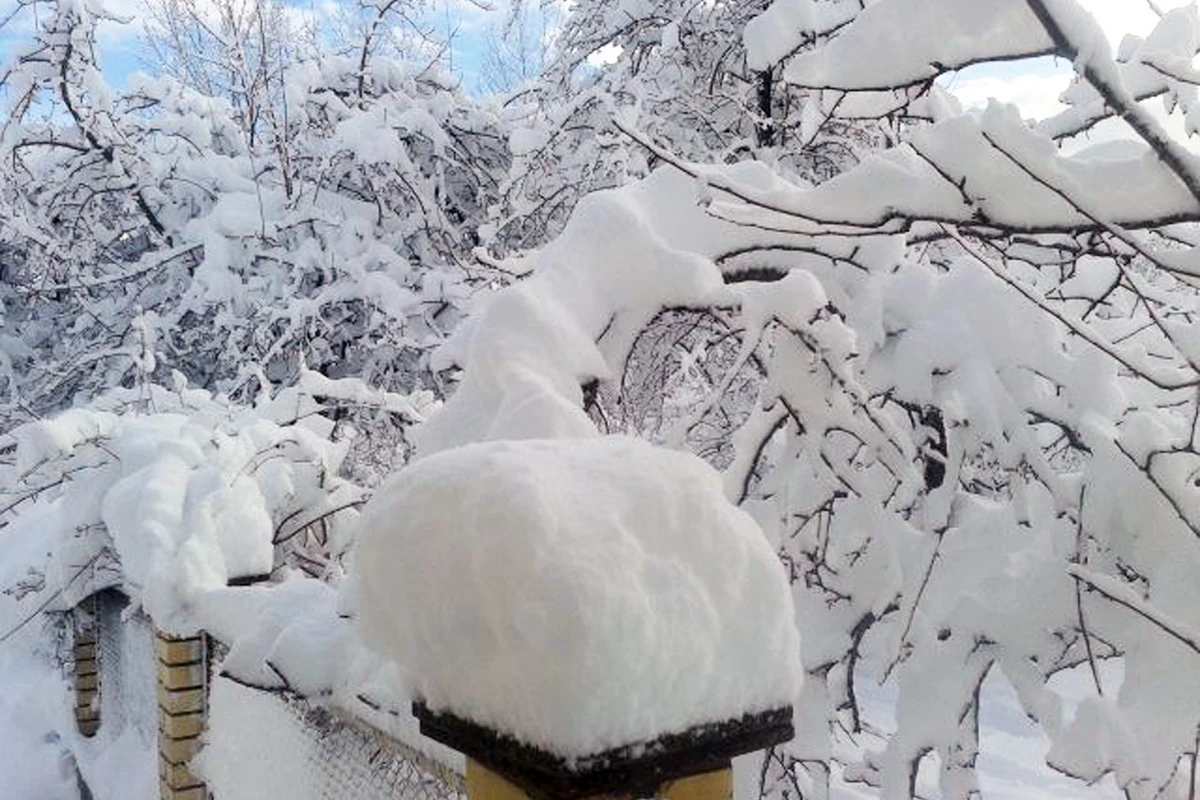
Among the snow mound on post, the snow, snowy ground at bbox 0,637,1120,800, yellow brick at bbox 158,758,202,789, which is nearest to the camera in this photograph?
the snow mound on post

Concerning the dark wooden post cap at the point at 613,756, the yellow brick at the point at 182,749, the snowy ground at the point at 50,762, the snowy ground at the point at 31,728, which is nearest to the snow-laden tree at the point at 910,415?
the dark wooden post cap at the point at 613,756

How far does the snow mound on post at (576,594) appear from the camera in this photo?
1304 millimetres

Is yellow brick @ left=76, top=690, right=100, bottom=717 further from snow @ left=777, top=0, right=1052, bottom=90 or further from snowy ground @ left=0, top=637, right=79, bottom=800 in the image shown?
snow @ left=777, top=0, right=1052, bottom=90

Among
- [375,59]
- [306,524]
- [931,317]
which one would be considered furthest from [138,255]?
[931,317]

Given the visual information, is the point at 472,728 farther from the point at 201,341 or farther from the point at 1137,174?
the point at 201,341

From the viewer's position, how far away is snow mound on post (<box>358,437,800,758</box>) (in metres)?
1.30

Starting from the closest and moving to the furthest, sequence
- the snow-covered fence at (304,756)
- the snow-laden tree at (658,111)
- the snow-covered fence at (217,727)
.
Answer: the snow-covered fence at (304,756) < the snow-covered fence at (217,727) < the snow-laden tree at (658,111)

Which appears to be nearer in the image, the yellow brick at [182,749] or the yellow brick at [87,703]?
the yellow brick at [182,749]

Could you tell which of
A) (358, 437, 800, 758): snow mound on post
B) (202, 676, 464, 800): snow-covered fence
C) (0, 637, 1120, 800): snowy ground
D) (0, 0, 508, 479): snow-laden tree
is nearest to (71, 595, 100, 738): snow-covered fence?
(0, 637, 1120, 800): snowy ground

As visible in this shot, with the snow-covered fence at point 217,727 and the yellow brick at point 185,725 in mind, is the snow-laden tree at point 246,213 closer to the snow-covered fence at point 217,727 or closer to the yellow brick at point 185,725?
the snow-covered fence at point 217,727

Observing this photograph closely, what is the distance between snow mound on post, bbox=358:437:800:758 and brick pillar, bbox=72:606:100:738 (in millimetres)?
4828

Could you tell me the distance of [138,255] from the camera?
1238 cm

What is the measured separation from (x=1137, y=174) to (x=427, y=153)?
9660 mm

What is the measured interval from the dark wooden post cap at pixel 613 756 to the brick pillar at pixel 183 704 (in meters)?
2.65
